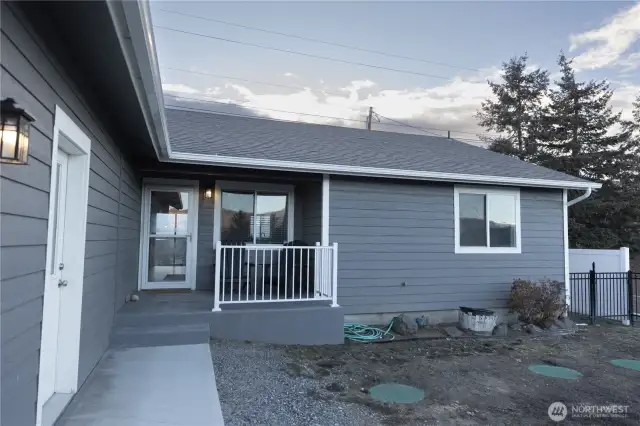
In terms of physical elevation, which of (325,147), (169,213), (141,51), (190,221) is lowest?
(190,221)

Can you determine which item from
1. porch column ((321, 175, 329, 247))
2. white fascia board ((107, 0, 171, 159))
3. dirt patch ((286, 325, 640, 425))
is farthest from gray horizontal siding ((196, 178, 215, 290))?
white fascia board ((107, 0, 171, 159))

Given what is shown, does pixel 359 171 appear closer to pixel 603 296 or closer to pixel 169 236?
pixel 169 236

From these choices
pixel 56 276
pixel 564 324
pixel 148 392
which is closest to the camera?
pixel 56 276

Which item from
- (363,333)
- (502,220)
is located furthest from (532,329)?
(363,333)

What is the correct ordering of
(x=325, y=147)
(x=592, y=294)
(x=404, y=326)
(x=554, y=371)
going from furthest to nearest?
1. (x=592, y=294)
2. (x=325, y=147)
3. (x=404, y=326)
4. (x=554, y=371)

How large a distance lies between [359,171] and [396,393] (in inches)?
136

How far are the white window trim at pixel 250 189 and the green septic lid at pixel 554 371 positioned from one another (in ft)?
13.8

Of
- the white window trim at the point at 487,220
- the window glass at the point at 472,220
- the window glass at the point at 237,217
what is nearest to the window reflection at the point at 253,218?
the window glass at the point at 237,217

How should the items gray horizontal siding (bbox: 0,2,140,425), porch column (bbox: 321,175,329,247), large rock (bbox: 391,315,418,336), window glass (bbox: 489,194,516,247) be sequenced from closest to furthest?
gray horizontal siding (bbox: 0,2,140,425), large rock (bbox: 391,315,418,336), porch column (bbox: 321,175,329,247), window glass (bbox: 489,194,516,247)

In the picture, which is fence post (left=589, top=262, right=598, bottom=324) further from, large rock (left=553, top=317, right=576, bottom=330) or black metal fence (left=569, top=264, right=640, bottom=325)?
large rock (left=553, top=317, right=576, bottom=330)

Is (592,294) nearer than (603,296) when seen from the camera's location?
Yes

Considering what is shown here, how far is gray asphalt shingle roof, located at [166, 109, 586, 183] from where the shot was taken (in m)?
6.40

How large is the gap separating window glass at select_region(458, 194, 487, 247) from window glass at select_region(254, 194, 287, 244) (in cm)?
315

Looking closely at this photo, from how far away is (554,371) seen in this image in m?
4.79
